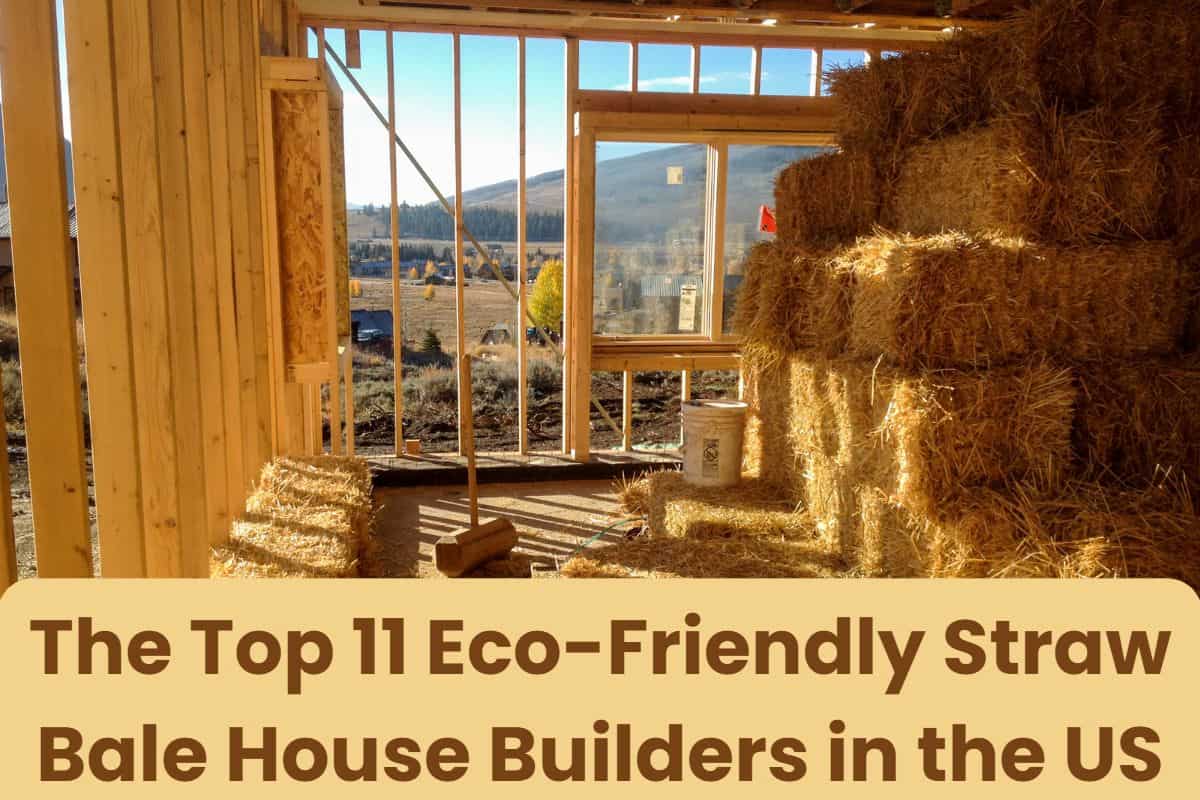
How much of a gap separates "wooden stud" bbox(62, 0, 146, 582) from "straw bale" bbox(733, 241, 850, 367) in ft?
8.83

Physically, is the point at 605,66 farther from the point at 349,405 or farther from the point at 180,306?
the point at 180,306

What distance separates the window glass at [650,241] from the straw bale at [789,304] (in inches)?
71.7

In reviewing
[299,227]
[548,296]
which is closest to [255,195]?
[299,227]

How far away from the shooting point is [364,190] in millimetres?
6078

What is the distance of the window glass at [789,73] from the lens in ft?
20.3

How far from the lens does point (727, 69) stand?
20.2ft

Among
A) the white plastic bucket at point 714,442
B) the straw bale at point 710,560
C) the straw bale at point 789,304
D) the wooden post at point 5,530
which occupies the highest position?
the straw bale at point 789,304

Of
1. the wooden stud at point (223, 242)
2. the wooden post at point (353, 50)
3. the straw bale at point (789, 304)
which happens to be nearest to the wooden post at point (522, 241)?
the wooden post at point (353, 50)

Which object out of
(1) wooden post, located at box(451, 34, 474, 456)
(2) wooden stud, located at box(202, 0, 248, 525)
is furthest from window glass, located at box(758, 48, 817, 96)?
(2) wooden stud, located at box(202, 0, 248, 525)

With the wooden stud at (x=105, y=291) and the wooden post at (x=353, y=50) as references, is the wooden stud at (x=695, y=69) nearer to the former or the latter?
the wooden post at (x=353, y=50)

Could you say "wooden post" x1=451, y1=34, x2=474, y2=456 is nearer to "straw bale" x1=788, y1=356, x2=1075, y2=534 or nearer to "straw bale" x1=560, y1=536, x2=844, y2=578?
"straw bale" x1=560, y1=536, x2=844, y2=578

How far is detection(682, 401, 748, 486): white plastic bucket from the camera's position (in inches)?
175

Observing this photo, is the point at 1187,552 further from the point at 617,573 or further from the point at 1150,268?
the point at 617,573

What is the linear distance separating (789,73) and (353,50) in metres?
3.08
